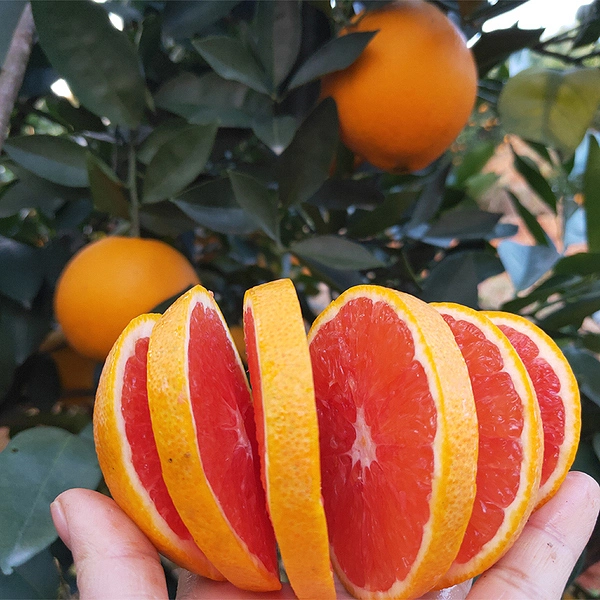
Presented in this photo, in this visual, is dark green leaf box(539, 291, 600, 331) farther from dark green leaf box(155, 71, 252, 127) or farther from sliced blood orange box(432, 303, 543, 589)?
dark green leaf box(155, 71, 252, 127)

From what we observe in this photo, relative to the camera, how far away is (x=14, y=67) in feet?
1.62

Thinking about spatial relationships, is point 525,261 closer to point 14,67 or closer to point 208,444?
point 208,444

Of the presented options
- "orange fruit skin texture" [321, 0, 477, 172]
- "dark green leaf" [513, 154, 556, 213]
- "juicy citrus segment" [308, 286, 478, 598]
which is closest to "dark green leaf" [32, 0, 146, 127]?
"orange fruit skin texture" [321, 0, 477, 172]

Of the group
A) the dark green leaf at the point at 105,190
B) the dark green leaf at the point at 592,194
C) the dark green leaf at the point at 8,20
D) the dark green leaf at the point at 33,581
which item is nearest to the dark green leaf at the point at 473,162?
the dark green leaf at the point at 592,194

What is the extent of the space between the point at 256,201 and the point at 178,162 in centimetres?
10

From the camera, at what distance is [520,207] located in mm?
764

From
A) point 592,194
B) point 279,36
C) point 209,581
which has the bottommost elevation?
point 209,581

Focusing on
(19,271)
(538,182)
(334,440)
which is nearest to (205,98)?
(19,271)

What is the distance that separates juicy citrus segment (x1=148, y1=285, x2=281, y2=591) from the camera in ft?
1.12

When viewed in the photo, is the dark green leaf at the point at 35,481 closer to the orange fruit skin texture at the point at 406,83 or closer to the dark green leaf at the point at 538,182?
the orange fruit skin texture at the point at 406,83

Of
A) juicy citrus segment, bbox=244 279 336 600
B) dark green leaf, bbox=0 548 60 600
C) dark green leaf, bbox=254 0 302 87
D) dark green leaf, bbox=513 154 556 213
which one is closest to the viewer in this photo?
juicy citrus segment, bbox=244 279 336 600

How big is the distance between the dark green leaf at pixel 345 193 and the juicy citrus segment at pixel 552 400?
251 millimetres

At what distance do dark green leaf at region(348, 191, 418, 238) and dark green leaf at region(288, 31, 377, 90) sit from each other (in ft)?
0.53

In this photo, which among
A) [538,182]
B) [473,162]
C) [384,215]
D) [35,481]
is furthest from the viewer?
[473,162]
